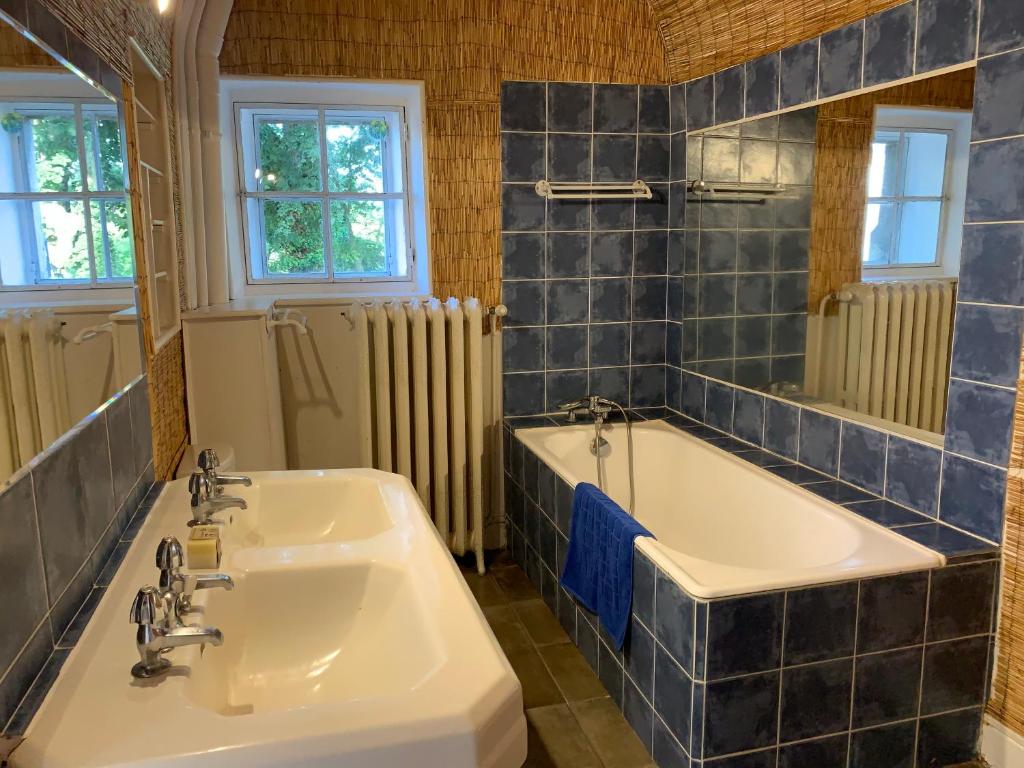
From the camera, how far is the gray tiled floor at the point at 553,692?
7.32 ft

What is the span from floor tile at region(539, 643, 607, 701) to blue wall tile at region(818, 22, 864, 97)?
76.5 inches

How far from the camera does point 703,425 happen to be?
11.2 ft

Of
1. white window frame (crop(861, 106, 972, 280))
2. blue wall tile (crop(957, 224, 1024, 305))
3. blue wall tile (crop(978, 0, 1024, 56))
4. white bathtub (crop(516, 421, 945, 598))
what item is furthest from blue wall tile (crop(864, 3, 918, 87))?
white bathtub (crop(516, 421, 945, 598))

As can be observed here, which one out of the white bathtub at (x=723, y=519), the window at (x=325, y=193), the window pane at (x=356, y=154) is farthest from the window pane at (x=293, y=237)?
the white bathtub at (x=723, y=519)

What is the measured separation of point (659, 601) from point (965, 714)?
0.83 meters

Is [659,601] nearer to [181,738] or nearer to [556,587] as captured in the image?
[556,587]

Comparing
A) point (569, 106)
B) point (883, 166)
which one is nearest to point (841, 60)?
point (883, 166)

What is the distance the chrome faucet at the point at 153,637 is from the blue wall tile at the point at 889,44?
223cm

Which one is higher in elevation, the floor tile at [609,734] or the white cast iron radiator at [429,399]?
the white cast iron radiator at [429,399]

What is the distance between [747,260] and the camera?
3.17 metres

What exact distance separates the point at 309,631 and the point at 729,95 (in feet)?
8.25

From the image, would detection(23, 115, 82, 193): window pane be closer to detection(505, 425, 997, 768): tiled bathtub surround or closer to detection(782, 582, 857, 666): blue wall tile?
detection(505, 425, 997, 768): tiled bathtub surround

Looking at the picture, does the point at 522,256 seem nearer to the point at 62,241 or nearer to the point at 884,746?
the point at 884,746

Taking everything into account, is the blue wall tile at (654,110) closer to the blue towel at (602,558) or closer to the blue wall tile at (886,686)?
the blue towel at (602,558)
